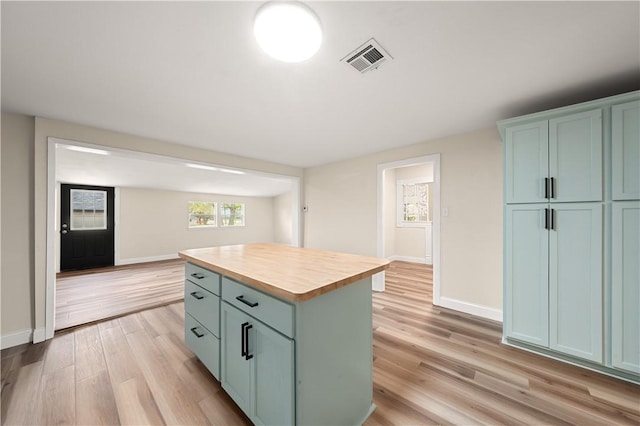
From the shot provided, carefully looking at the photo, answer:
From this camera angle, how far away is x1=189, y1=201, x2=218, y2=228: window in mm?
6939

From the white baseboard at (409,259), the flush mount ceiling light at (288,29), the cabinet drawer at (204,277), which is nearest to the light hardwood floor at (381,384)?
the cabinet drawer at (204,277)

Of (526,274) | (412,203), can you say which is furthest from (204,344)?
(412,203)

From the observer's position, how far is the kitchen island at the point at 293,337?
105 centimetres

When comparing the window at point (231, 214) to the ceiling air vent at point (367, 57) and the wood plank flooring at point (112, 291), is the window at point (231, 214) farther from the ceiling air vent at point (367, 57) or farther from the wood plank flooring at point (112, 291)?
the ceiling air vent at point (367, 57)

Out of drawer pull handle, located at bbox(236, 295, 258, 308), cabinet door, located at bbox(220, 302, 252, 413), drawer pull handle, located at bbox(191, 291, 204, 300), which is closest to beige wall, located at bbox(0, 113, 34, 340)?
drawer pull handle, located at bbox(191, 291, 204, 300)

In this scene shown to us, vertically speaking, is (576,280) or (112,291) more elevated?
(576,280)

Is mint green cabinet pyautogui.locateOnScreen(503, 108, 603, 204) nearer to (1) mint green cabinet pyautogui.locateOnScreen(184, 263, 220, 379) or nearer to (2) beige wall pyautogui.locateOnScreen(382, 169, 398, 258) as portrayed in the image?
(1) mint green cabinet pyautogui.locateOnScreen(184, 263, 220, 379)

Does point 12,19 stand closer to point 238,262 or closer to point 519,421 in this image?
point 238,262

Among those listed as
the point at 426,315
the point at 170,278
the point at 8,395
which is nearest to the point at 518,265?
the point at 426,315

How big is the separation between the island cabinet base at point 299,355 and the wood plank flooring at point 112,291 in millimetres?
2484

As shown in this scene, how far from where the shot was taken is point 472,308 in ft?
9.35

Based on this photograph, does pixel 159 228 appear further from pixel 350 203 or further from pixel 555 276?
pixel 555 276

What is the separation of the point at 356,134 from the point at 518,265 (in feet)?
7.07

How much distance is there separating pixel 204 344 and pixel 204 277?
0.50 meters
